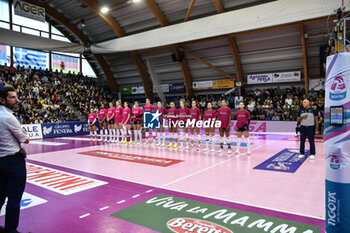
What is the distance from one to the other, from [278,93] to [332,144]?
18638mm

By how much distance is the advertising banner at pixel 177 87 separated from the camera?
81.3ft

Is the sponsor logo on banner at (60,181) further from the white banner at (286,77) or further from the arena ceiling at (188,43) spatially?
the white banner at (286,77)

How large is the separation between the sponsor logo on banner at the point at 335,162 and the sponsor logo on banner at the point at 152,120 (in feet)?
28.3

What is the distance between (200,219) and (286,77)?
18933 mm

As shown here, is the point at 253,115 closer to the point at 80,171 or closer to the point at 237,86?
the point at 237,86

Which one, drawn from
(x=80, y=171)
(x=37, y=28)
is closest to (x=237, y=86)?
(x=80, y=171)

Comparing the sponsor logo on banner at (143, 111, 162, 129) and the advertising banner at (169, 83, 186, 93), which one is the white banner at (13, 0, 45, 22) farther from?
the sponsor logo on banner at (143, 111, 162, 129)

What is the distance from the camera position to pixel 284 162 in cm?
735

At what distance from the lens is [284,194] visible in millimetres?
4570

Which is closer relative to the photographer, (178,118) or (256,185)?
(256,185)

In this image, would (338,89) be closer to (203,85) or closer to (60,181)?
(60,181)

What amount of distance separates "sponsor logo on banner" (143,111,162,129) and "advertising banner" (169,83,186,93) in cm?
1402

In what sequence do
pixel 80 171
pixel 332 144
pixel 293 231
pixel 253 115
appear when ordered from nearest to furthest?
pixel 332 144 < pixel 293 231 < pixel 80 171 < pixel 253 115

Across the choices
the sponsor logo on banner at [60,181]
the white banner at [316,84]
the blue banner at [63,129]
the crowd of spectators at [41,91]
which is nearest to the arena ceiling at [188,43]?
the white banner at [316,84]
